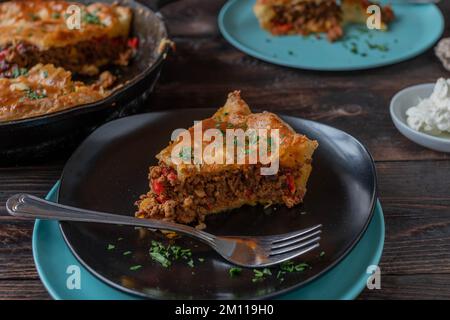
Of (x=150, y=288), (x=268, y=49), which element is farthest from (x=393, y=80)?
(x=150, y=288)

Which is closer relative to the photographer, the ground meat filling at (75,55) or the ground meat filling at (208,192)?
the ground meat filling at (208,192)

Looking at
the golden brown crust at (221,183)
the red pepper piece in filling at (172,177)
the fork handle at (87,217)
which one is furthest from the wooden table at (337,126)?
the red pepper piece in filling at (172,177)

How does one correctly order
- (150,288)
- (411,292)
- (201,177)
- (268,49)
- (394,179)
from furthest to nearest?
1. (268,49)
2. (394,179)
3. (201,177)
4. (411,292)
5. (150,288)

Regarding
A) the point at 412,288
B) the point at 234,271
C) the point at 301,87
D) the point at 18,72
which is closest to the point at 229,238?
the point at 234,271

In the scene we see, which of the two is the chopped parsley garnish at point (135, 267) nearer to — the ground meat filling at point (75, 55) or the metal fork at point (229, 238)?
the metal fork at point (229, 238)

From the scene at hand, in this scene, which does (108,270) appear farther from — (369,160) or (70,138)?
(369,160)

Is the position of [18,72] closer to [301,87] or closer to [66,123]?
[66,123]
